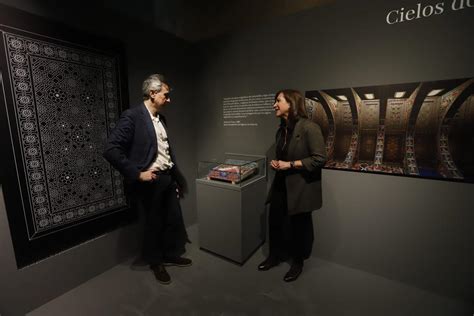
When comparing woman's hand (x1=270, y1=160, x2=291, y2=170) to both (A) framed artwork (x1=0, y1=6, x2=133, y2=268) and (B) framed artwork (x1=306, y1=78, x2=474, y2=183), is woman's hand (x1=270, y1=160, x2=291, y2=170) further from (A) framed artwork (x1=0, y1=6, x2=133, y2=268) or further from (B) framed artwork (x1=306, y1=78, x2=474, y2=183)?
(A) framed artwork (x1=0, y1=6, x2=133, y2=268)

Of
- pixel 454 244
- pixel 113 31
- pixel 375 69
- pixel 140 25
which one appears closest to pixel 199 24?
pixel 140 25

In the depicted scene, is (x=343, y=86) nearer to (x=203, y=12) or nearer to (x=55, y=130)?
(x=203, y=12)

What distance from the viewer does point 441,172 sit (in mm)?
1720

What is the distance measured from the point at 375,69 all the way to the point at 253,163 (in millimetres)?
1368

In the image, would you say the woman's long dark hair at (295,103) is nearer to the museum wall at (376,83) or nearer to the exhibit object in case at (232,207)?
the museum wall at (376,83)

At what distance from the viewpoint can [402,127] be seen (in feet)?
5.94

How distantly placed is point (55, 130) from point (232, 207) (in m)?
1.57

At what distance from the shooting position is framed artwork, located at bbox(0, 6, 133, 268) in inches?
60.2

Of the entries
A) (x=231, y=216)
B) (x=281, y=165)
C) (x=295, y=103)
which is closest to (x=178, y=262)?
(x=231, y=216)

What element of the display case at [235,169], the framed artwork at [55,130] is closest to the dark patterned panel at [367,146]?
the display case at [235,169]

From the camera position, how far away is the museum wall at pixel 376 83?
1.67m

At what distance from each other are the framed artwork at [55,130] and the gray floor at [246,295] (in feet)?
1.51

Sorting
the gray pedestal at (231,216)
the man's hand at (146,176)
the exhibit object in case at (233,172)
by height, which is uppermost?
the man's hand at (146,176)

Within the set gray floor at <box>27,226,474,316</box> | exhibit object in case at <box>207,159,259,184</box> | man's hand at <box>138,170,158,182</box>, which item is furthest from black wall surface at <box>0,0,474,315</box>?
man's hand at <box>138,170,158,182</box>
